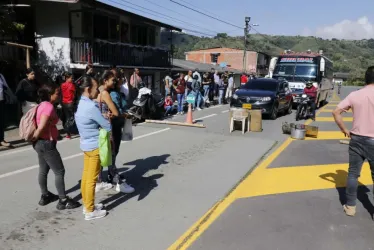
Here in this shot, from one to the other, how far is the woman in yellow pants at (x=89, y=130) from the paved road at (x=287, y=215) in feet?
4.17

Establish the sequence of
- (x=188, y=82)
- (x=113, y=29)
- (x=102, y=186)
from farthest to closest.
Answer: (x=113, y=29)
(x=188, y=82)
(x=102, y=186)

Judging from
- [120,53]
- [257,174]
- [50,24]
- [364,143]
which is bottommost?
[257,174]

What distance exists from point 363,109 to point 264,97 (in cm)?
994

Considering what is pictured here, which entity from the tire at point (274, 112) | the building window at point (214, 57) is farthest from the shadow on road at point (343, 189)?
the building window at point (214, 57)

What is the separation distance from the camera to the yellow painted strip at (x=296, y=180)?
584 centimetres

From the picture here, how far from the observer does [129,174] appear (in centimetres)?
650

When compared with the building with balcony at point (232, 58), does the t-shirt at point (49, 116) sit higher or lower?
lower

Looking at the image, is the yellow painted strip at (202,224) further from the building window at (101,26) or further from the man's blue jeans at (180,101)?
the building window at (101,26)

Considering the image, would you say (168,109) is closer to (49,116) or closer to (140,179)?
(140,179)

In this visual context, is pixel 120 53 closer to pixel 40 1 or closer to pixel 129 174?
pixel 40 1

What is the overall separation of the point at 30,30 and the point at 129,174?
12.5 metres

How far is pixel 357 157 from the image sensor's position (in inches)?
180

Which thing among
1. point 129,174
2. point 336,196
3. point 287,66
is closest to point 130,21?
point 287,66

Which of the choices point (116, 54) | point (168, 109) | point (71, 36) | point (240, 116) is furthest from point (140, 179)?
point (116, 54)
